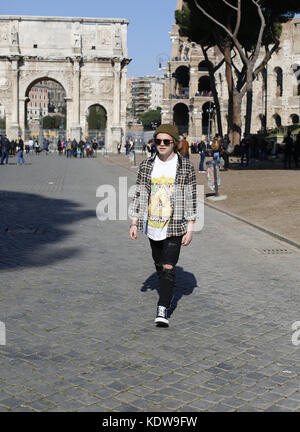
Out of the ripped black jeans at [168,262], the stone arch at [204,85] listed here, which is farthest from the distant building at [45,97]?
the ripped black jeans at [168,262]

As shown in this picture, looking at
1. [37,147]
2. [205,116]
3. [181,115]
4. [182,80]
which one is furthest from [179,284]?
[182,80]

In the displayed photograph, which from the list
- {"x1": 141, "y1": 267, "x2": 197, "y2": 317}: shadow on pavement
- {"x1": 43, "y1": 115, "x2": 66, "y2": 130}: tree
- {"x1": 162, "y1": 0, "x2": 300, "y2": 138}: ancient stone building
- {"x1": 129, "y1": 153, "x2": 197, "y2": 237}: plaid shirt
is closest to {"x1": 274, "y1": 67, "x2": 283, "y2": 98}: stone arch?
{"x1": 162, "y1": 0, "x2": 300, "y2": 138}: ancient stone building

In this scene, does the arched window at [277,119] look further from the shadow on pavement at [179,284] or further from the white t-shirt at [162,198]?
the white t-shirt at [162,198]

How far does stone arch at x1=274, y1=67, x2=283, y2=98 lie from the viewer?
64062mm

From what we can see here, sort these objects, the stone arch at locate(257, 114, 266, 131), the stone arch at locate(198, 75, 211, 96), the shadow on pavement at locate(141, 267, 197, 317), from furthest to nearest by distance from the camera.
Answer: the stone arch at locate(198, 75, 211, 96) < the stone arch at locate(257, 114, 266, 131) < the shadow on pavement at locate(141, 267, 197, 317)

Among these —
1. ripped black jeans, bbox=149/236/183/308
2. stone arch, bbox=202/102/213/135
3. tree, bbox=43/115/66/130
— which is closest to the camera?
ripped black jeans, bbox=149/236/183/308

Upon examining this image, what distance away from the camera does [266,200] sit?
618 inches

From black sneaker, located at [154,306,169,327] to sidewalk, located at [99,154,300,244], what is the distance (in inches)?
193

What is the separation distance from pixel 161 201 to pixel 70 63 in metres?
56.7

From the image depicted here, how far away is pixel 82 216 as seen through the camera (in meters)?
12.8

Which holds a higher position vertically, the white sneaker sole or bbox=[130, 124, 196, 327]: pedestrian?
bbox=[130, 124, 196, 327]: pedestrian

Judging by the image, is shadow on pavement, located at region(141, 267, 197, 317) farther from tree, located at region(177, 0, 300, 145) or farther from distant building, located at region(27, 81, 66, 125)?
distant building, located at region(27, 81, 66, 125)

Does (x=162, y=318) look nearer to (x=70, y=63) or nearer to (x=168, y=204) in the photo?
(x=168, y=204)
